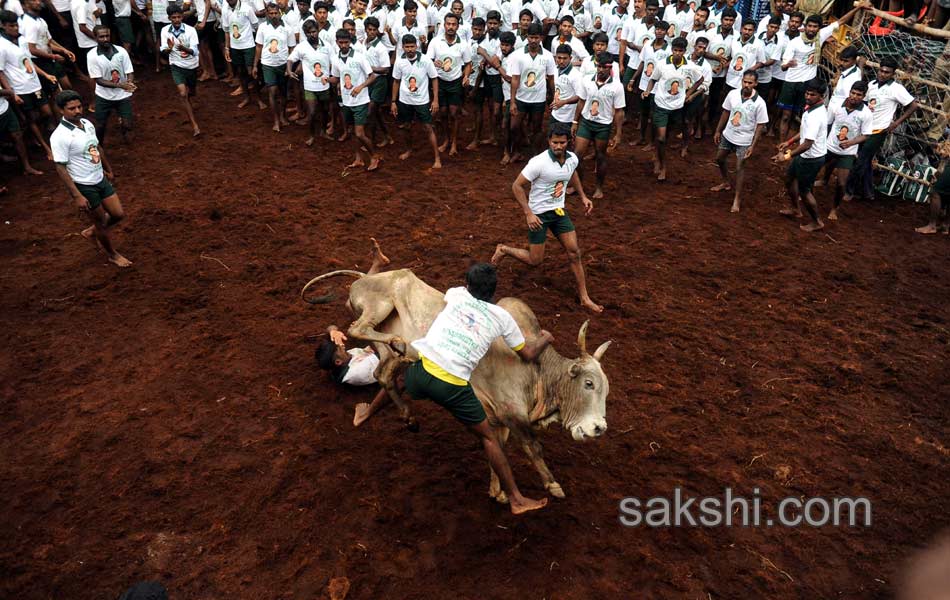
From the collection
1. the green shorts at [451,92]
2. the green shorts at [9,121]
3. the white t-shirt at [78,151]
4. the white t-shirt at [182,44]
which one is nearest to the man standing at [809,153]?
the green shorts at [451,92]

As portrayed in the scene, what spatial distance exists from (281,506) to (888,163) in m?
11.1

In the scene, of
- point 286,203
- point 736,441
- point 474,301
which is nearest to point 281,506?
point 474,301

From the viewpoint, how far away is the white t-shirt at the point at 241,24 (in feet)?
43.7

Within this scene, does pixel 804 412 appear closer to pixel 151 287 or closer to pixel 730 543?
pixel 730 543

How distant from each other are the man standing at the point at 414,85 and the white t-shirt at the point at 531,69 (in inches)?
53.3

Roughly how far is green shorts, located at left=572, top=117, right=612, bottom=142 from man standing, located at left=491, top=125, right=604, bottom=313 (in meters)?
2.92

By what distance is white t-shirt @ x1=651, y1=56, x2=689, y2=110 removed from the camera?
11.2m

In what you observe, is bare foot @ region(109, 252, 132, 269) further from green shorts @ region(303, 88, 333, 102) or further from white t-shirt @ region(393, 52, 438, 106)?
white t-shirt @ region(393, 52, 438, 106)

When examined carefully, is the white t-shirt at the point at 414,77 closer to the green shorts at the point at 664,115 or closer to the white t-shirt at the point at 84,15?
the green shorts at the point at 664,115

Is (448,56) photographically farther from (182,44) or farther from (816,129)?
(816,129)

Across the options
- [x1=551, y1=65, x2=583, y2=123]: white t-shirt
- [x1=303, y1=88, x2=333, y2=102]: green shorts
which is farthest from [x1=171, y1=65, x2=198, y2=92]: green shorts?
[x1=551, y1=65, x2=583, y2=123]: white t-shirt

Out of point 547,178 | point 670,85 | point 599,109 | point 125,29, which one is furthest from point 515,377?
point 125,29

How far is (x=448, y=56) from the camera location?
11703 mm

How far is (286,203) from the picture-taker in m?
10.5
